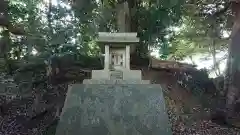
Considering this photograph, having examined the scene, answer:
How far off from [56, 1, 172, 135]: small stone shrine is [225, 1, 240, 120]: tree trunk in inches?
70.7

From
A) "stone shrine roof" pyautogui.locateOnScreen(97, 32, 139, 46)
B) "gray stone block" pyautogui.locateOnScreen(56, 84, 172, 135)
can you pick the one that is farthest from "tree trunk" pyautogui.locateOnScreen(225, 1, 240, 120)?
"stone shrine roof" pyautogui.locateOnScreen(97, 32, 139, 46)

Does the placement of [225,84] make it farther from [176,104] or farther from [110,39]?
[110,39]

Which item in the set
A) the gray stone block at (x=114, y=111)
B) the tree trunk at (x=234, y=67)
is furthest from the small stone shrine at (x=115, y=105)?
the tree trunk at (x=234, y=67)

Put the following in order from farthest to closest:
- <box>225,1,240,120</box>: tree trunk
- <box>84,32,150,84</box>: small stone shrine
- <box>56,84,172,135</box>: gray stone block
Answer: <box>225,1,240,120</box>: tree trunk
<box>84,32,150,84</box>: small stone shrine
<box>56,84,172,135</box>: gray stone block

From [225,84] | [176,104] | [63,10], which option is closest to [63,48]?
[63,10]

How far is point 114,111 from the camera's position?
4.26 metres

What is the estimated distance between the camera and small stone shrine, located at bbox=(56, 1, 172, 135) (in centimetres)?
410

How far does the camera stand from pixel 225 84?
571cm

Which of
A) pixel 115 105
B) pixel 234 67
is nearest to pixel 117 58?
pixel 115 105

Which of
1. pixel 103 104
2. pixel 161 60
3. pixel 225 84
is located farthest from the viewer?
pixel 161 60

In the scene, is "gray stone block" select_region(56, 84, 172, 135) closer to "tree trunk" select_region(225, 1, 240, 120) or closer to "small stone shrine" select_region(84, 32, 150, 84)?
"small stone shrine" select_region(84, 32, 150, 84)

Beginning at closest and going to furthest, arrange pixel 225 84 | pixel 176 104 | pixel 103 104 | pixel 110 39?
pixel 103 104 → pixel 110 39 → pixel 225 84 → pixel 176 104

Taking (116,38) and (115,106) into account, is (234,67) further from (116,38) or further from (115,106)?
(115,106)

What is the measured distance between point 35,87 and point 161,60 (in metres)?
2.90
